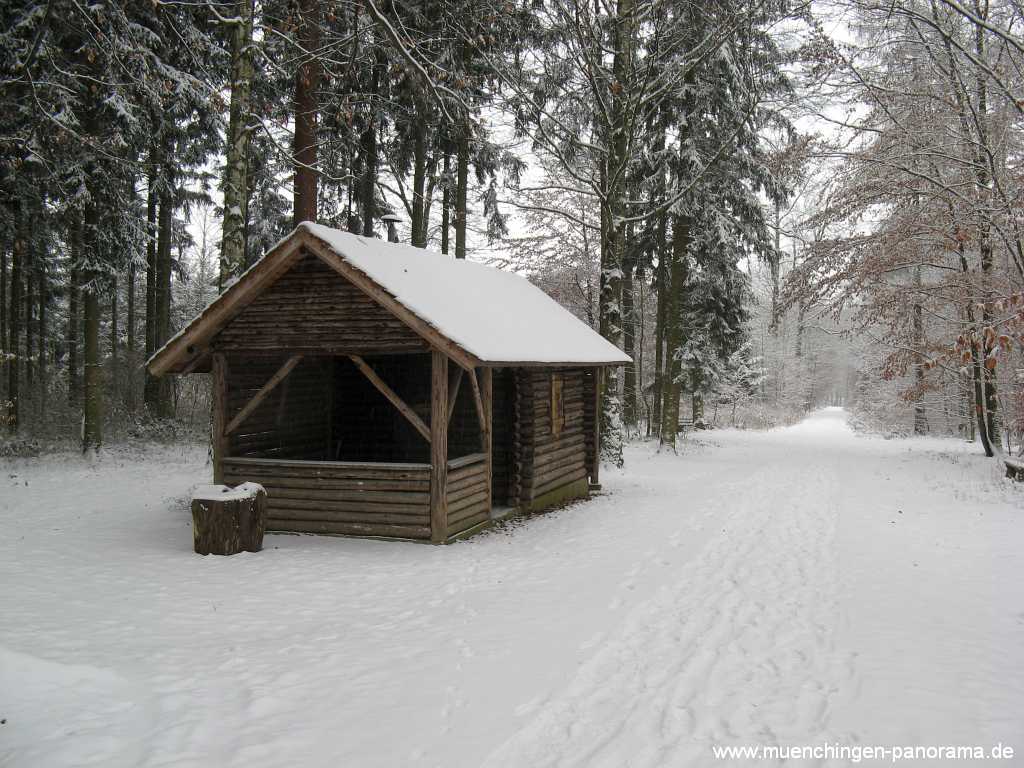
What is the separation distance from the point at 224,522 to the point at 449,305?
4534mm

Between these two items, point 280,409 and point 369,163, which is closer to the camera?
point 280,409

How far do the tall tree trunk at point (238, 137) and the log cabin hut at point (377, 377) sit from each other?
2005 millimetres

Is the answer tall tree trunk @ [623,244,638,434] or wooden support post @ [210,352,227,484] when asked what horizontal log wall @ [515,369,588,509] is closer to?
wooden support post @ [210,352,227,484]

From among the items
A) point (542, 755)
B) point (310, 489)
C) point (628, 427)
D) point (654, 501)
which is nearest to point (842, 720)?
point (542, 755)

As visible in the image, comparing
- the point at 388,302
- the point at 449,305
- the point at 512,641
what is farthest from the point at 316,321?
the point at 512,641

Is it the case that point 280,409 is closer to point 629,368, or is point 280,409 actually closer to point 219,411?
point 219,411

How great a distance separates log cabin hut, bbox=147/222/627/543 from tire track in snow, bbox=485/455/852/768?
3.96m

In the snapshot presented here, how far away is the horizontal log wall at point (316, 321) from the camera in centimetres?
980

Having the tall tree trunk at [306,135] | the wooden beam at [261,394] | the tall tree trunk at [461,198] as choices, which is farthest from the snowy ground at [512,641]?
the tall tree trunk at [461,198]

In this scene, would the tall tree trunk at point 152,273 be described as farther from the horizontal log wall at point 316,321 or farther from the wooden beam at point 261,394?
the horizontal log wall at point 316,321

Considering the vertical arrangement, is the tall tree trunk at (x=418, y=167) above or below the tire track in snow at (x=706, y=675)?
above

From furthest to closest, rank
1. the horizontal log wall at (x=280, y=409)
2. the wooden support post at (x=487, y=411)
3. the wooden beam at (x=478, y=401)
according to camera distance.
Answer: the horizontal log wall at (x=280, y=409) < the wooden support post at (x=487, y=411) < the wooden beam at (x=478, y=401)

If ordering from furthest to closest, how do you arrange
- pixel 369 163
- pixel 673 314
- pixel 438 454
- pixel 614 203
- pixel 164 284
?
pixel 673 314
pixel 164 284
pixel 369 163
pixel 614 203
pixel 438 454

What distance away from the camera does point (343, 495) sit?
10031 millimetres
